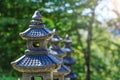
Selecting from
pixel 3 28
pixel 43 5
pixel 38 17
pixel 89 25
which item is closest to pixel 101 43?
pixel 89 25

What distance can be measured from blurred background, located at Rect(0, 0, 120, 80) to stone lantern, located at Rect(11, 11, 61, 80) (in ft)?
32.6

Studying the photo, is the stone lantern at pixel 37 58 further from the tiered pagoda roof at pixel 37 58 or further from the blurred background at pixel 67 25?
the blurred background at pixel 67 25

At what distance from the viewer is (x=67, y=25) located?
26906 mm

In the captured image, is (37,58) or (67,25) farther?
(67,25)

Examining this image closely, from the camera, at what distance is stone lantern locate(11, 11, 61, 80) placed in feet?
37.4

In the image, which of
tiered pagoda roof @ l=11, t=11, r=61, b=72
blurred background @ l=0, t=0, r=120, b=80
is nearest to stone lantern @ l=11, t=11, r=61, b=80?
tiered pagoda roof @ l=11, t=11, r=61, b=72

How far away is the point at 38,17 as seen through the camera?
1209 centimetres

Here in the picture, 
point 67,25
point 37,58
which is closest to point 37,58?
point 37,58

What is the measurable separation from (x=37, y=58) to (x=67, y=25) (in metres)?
15.4

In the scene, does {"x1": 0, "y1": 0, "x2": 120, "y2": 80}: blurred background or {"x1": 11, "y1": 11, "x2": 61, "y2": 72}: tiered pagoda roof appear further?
{"x1": 0, "y1": 0, "x2": 120, "y2": 80}: blurred background

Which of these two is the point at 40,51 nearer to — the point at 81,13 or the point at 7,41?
the point at 7,41

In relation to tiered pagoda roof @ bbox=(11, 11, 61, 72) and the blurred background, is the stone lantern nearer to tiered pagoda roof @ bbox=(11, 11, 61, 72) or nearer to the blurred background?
tiered pagoda roof @ bbox=(11, 11, 61, 72)

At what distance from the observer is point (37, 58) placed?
1161 cm

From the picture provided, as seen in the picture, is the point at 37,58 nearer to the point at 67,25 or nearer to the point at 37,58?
the point at 37,58
